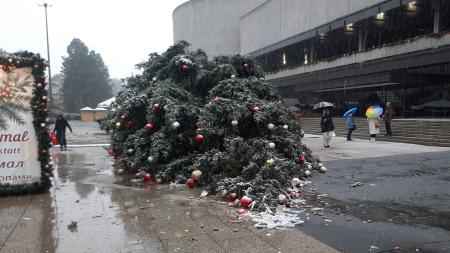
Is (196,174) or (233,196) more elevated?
(196,174)

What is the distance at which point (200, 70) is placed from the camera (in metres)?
10.8

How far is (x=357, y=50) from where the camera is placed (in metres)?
35.8

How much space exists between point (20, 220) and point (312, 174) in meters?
6.09

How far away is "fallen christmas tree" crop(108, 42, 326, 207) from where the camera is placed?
7.40 m

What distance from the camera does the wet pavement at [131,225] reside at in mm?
4863

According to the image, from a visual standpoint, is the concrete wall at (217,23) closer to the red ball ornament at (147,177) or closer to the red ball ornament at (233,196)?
the red ball ornament at (147,177)

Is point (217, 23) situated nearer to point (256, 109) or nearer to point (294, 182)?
point (256, 109)

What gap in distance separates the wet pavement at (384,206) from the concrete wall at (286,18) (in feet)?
75.3

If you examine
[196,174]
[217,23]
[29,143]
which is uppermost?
[217,23]

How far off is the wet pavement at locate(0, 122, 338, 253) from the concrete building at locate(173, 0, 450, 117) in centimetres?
2209

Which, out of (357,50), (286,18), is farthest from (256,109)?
(286,18)

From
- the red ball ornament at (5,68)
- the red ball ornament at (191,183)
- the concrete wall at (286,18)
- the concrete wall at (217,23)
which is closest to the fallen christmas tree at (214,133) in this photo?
the red ball ornament at (191,183)

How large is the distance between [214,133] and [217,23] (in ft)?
180

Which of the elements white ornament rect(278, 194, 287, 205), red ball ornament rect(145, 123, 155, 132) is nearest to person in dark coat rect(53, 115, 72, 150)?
red ball ornament rect(145, 123, 155, 132)
